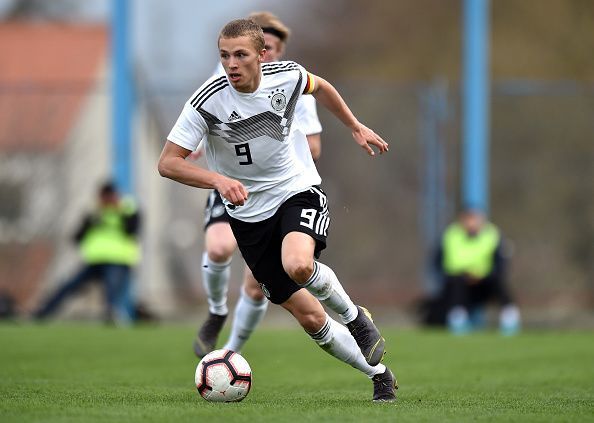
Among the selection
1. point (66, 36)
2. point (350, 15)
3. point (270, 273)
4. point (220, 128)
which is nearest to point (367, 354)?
point (270, 273)

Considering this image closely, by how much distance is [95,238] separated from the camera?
52.6 ft

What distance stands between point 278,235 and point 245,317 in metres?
1.55

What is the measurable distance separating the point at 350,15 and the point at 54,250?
15.2 metres

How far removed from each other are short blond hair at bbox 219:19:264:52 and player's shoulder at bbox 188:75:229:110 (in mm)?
249

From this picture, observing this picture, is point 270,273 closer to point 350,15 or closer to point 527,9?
point 527,9

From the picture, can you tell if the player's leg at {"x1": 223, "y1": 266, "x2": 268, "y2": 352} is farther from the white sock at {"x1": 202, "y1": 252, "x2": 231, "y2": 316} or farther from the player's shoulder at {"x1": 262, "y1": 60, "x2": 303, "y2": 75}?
the player's shoulder at {"x1": 262, "y1": 60, "x2": 303, "y2": 75}

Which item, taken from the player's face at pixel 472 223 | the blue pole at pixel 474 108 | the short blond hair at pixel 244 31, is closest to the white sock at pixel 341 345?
the short blond hair at pixel 244 31

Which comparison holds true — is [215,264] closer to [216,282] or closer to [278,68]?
[216,282]

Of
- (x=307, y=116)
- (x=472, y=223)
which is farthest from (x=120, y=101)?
(x=307, y=116)

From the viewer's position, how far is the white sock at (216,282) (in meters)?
8.24

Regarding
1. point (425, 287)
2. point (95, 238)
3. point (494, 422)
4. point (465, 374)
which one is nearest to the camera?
point (494, 422)

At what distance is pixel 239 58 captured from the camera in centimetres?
652

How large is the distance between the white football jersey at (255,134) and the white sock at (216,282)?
138 centimetres

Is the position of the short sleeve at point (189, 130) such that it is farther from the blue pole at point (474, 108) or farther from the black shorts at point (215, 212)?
the blue pole at point (474, 108)
